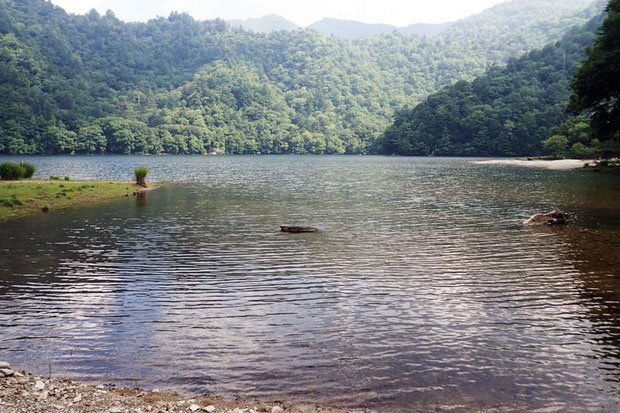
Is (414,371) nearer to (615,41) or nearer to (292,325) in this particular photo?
(292,325)

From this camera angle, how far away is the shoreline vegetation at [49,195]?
47.8m

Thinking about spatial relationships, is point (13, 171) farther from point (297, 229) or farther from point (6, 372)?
point (6, 372)

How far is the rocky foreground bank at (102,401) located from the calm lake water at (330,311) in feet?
2.13

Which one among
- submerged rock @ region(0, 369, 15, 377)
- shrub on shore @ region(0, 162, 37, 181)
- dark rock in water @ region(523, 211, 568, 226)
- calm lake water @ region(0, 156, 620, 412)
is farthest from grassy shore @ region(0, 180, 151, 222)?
dark rock in water @ region(523, 211, 568, 226)

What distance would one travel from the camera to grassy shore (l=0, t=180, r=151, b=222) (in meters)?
47.8

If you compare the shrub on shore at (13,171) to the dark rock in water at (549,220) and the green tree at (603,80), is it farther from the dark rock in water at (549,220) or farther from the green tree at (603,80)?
the green tree at (603,80)

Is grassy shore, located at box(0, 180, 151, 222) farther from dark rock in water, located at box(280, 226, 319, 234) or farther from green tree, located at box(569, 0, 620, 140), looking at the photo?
green tree, located at box(569, 0, 620, 140)

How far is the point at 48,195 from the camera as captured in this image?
2174 inches

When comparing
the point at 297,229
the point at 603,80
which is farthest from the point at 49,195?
the point at 603,80

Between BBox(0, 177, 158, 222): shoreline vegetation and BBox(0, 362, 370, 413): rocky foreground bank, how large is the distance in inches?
1414

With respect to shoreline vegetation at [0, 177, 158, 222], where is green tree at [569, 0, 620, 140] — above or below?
above

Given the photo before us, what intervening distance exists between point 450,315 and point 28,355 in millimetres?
14584

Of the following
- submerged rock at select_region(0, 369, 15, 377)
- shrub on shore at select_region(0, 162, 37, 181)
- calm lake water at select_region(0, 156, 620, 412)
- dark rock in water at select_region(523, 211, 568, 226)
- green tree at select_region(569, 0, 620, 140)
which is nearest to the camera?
submerged rock at select_region(0, 369, 15, 377)

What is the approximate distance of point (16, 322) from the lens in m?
18.1
